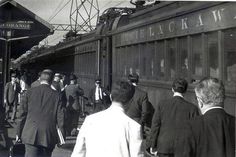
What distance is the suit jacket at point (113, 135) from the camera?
116 inches

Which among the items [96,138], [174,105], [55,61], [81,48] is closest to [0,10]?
[174,105]

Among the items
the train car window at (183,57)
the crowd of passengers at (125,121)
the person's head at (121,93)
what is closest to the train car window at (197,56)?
the train car window at (183,57)

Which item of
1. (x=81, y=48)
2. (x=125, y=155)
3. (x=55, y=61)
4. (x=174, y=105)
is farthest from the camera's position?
(x=81, y=48)

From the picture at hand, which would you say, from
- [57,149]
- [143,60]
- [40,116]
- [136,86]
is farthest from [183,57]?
[57,149]

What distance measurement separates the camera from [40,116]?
4.72 metres

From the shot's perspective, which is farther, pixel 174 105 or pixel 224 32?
pixel 224 32

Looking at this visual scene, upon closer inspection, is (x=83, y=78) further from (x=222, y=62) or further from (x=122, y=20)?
(x=222, y=62)

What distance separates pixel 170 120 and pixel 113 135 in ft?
4.72

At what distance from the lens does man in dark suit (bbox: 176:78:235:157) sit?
9.12ft

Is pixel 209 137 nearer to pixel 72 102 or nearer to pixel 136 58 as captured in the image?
pixel 72 102

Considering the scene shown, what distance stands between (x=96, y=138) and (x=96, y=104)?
11.9ft

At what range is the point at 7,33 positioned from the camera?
4.82m

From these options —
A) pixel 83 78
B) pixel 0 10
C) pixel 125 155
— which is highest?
pixel 0 10

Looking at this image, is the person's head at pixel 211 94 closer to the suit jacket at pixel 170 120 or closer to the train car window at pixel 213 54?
the suit jacket at pixel 170 120
